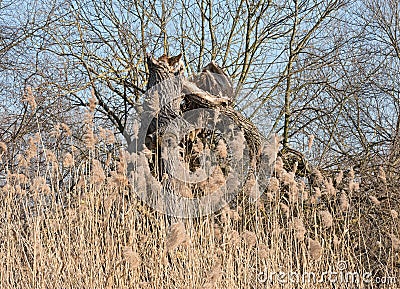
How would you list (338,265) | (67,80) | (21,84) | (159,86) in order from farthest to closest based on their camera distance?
(67,80) → (21,84) → (159,86) → (338,265)

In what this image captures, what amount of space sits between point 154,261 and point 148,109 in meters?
1.74

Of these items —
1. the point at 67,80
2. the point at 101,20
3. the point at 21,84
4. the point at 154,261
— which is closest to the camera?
the point at 154,261

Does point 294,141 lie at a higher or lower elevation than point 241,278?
higher

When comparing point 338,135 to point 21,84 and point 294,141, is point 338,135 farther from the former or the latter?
point 21,84

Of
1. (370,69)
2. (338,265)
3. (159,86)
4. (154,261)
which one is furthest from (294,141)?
(154,261)

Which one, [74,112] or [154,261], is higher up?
[74,112]

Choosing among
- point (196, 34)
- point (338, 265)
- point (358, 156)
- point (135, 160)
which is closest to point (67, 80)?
point (196, 34)

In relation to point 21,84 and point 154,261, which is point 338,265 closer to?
point 154,261

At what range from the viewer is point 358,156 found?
6.21 meters

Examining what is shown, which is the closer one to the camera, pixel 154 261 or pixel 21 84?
pixel 154 261

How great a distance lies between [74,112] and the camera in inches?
271

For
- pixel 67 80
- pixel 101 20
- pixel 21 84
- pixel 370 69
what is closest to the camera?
pixel 21 84

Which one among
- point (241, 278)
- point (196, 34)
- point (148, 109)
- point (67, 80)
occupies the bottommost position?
point (241, 278)

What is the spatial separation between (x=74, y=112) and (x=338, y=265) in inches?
167
